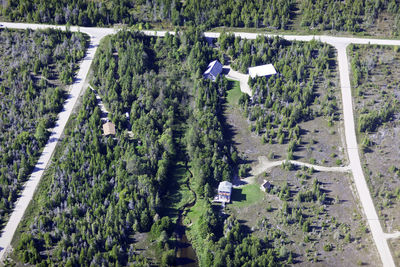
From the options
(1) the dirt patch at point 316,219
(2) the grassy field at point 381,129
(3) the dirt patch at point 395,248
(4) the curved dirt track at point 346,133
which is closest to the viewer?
(3) the dirt patch at point 395,248

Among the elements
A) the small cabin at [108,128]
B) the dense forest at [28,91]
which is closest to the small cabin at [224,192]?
the small cabin at [108,128]

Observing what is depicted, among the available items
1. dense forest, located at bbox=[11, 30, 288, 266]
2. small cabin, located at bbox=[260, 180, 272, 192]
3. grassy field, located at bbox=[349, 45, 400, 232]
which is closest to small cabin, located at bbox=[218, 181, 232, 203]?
dense forest, located at bbox=[11, 30, 288, 266]

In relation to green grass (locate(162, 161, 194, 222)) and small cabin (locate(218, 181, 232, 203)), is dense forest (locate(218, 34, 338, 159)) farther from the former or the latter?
green grass (locate(162, 161, 194, 222))

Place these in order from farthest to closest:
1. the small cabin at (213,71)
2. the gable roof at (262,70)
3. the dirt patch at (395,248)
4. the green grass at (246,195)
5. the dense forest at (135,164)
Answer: the small cabin at (213,71) → the gable roof at (262,70) → the green grass at (246,195) → the dense forest at (135,164) → the dirt patch at (395,248)

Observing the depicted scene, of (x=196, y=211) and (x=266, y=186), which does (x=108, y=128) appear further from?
(x=266, y=186)

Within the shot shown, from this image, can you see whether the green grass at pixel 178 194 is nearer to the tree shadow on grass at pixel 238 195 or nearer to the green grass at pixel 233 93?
the tree shadow on grass at pixel 238 195

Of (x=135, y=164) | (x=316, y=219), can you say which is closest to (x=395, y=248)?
(x=316, y=219)
